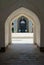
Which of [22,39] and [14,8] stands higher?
[14,8]

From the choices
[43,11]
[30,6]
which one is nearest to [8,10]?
[30,6]

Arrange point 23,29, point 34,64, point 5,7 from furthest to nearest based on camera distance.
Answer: point 23,29, point 5,7, point 34,64

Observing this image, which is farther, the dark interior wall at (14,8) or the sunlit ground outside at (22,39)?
the sunlit ground outside at (22,39)

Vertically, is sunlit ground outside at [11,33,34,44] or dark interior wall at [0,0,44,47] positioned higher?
dark interior wall at [0,0,44,47]

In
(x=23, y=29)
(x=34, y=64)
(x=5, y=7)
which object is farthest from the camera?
(x=23, y=29)

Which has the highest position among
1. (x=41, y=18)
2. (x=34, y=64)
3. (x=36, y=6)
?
(x=36, y=6)

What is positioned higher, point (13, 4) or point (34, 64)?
point (13, 4)

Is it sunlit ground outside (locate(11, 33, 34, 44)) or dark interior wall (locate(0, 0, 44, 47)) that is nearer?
dark interior wall (locate(0, 0, 44, 47))

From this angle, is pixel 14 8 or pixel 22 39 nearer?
pixel 14 8

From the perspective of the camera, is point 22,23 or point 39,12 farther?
point 22,23

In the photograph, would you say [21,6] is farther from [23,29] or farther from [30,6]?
[23,29]

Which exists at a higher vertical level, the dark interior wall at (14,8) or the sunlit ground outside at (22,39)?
the dark interior wall at (14,8)

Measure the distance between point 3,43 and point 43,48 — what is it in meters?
2.04

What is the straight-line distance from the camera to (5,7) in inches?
392
